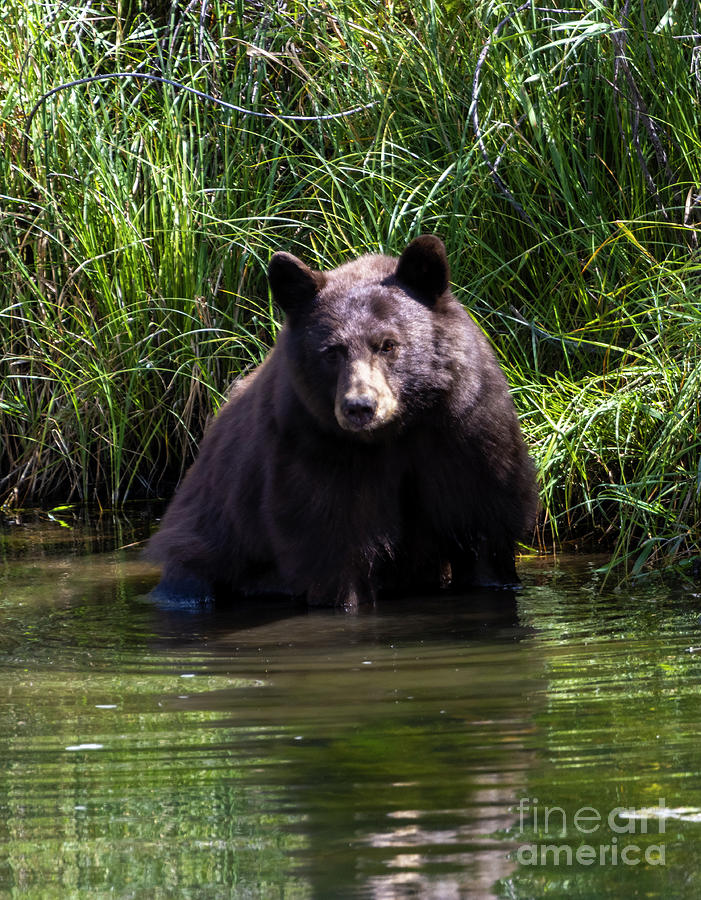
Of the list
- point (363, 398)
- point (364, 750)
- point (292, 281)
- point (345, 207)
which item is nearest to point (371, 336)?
point (363, 398)

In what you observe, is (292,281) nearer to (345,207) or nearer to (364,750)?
(345,207)

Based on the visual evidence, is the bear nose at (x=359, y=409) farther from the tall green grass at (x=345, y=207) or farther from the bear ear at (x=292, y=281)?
the tall green grass at (x=345, y=207)

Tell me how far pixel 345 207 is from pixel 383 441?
83.8 inches

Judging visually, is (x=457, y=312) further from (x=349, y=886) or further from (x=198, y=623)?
(x=349, y=886)

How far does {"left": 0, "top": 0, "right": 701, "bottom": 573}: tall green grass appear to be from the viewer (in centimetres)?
654

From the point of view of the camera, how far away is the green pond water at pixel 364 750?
2617 millimetres

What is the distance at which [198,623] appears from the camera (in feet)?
18.7

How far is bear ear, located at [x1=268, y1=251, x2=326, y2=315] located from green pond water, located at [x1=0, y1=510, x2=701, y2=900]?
1.28 meters

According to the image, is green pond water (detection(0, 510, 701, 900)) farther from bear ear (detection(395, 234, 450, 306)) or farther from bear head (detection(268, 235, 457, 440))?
bear ear (detection(395, 234, 450, 306))

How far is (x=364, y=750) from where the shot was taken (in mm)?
3400

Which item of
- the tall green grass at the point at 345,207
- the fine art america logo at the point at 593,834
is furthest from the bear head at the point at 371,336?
the fine art america logo at the point at 593,834

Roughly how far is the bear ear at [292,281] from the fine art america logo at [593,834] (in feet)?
10.00

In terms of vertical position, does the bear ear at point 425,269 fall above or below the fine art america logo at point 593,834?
above

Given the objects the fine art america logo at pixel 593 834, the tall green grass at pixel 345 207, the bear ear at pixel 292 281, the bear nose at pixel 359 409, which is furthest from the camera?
the tall green grass at pixel 345 207
